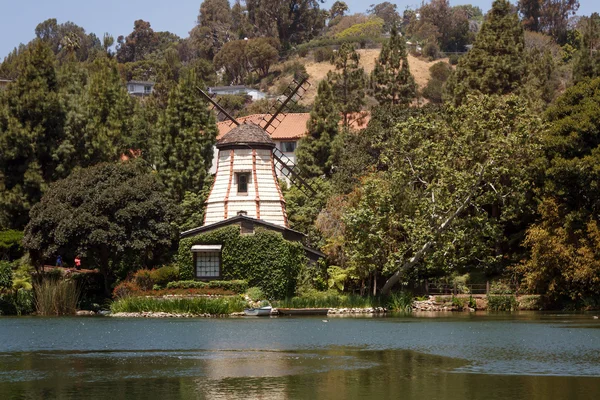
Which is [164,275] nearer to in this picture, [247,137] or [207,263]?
[207,263]

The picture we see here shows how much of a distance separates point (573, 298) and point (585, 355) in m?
22.8

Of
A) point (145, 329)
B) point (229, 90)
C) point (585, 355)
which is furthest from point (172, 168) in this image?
point (229, 90)

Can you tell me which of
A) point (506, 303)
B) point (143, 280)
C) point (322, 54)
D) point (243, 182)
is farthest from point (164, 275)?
point (322, 54)

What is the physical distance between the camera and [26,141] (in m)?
61.4

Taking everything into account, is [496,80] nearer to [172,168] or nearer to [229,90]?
[172,168]

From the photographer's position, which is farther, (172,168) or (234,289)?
(172,168)

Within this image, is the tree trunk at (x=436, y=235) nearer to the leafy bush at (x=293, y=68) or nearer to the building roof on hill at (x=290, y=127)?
the building roof on hill at (x=290, y=127)

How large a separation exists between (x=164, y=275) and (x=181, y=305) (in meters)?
3.95

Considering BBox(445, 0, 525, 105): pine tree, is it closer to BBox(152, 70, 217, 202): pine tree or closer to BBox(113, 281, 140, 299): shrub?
BBox(152, 70, 217, 202): pine tree

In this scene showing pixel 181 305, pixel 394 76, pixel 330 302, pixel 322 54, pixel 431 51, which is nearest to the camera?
pixel 181 305

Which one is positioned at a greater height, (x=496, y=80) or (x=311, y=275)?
(x=496, y=80)

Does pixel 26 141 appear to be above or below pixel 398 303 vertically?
above

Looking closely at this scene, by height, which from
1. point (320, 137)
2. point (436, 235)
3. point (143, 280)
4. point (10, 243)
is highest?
point (320, 137)

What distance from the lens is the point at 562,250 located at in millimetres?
50281
